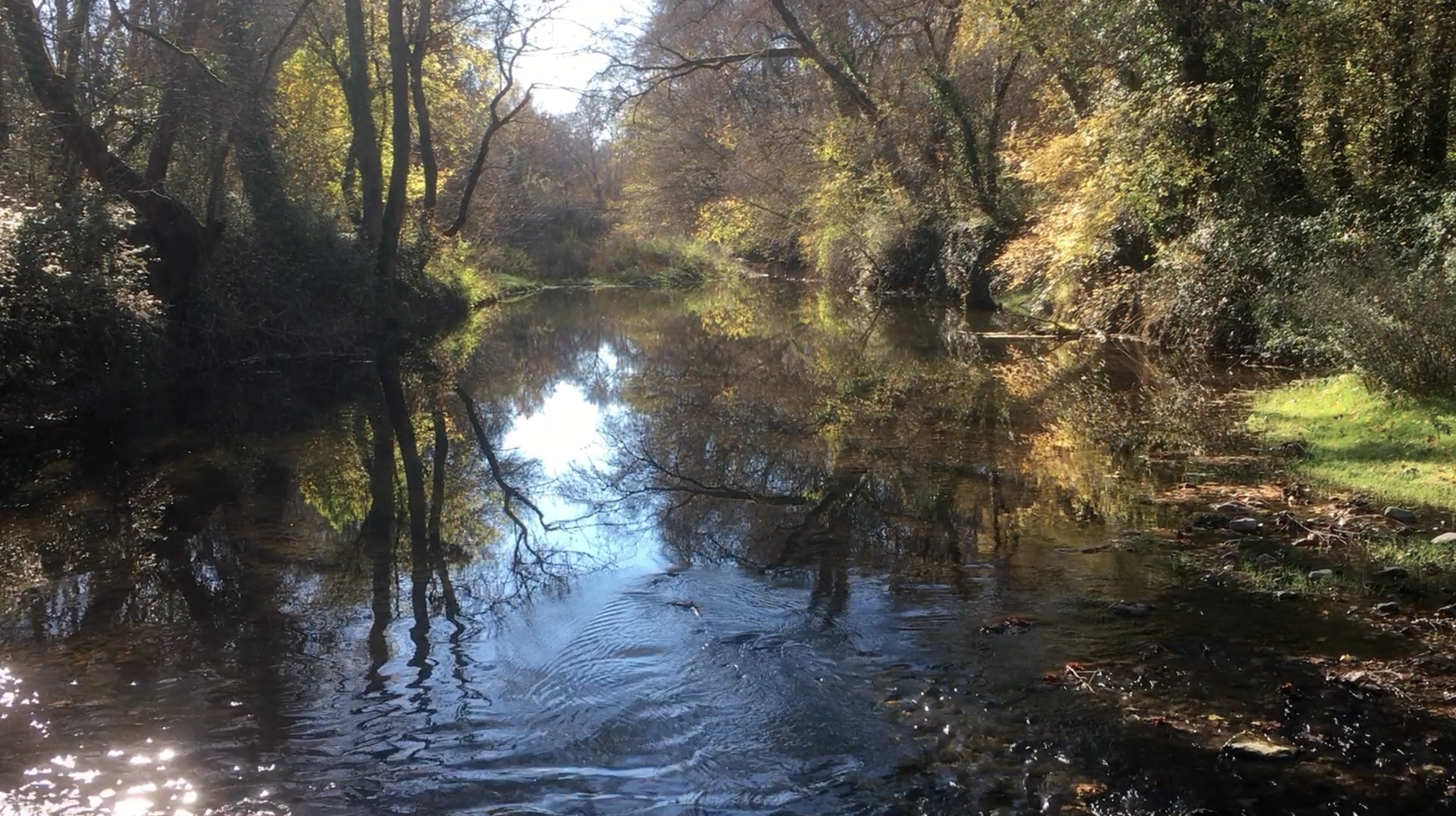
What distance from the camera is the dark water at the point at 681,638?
427cm

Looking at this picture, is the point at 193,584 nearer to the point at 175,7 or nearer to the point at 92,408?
the point at 92,408

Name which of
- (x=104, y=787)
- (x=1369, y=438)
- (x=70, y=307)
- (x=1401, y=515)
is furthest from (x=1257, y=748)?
(x=70, y=307)

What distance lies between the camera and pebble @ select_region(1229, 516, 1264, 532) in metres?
7.20

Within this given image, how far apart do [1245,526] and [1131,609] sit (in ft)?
6.31

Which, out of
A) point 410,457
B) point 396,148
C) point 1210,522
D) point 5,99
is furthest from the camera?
point 396,148

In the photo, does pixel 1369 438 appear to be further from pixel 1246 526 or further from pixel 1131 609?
pixel 1131 609

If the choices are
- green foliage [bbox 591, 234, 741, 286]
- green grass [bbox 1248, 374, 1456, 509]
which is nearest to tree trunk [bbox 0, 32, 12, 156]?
green grass [bbox 1248, 374, 1456, 509]

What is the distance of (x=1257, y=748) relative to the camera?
4.30m

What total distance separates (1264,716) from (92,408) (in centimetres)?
1353

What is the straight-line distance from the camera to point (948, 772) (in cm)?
429

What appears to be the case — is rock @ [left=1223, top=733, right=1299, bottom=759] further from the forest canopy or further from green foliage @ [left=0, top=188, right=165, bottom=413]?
green foliage @ [left=0, top=188, right=165, bottom=413]

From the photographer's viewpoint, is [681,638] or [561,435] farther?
[561,435]

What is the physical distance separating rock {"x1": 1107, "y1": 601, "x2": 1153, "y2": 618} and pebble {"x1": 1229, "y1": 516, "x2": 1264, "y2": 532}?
1713mm

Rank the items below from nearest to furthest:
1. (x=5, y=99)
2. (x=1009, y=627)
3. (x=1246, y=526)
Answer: (x=1009, y=627) → (x=1246, y=526) → (x=5, y=99)
